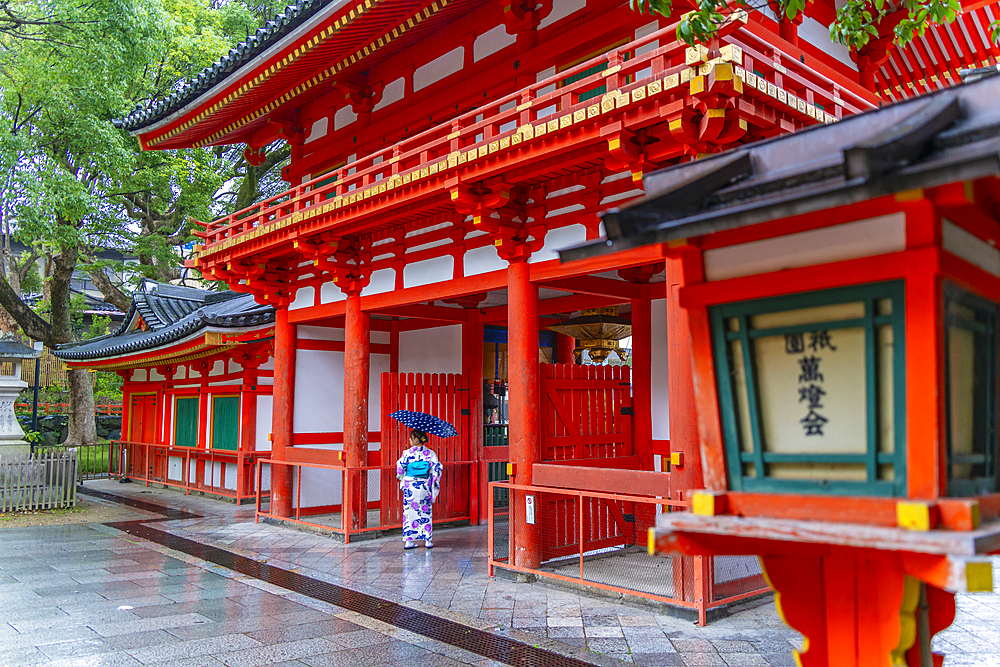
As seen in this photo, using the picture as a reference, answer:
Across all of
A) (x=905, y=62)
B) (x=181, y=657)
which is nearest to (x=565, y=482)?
(x=181, y=657)

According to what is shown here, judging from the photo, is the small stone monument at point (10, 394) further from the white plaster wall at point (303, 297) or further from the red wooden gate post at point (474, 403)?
the red wooden gate post at point (474, 403)

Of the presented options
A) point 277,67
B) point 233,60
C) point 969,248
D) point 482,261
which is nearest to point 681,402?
point 482,261

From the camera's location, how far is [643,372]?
9.91 m

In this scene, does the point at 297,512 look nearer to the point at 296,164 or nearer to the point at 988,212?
the point at 296,164

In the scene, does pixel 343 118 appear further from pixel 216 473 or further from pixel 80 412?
pixel 80 412

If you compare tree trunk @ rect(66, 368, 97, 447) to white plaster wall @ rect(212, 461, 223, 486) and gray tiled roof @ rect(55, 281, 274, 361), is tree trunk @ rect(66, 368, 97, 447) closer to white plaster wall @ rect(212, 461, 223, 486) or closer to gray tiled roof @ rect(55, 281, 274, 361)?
gray tiled roof @ rect(55, 281, 274, 361)

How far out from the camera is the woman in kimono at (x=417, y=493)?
1002cm

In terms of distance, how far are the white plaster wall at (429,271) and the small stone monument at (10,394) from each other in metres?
9.77

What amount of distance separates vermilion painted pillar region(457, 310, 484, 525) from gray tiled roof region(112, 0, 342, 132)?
5285mm

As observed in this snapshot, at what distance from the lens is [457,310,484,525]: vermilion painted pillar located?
12078mm

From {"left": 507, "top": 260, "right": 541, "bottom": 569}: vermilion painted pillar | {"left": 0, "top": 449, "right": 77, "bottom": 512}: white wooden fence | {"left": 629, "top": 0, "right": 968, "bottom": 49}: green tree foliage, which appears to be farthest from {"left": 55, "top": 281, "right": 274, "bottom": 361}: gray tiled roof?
{"left": 629, "top": 0, "right": 968, "bottom": 49}: green tree foliage

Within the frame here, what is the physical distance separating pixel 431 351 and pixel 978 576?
38.2 feet

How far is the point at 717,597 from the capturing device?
21.6 ft

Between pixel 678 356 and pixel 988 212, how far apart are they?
4314mm
